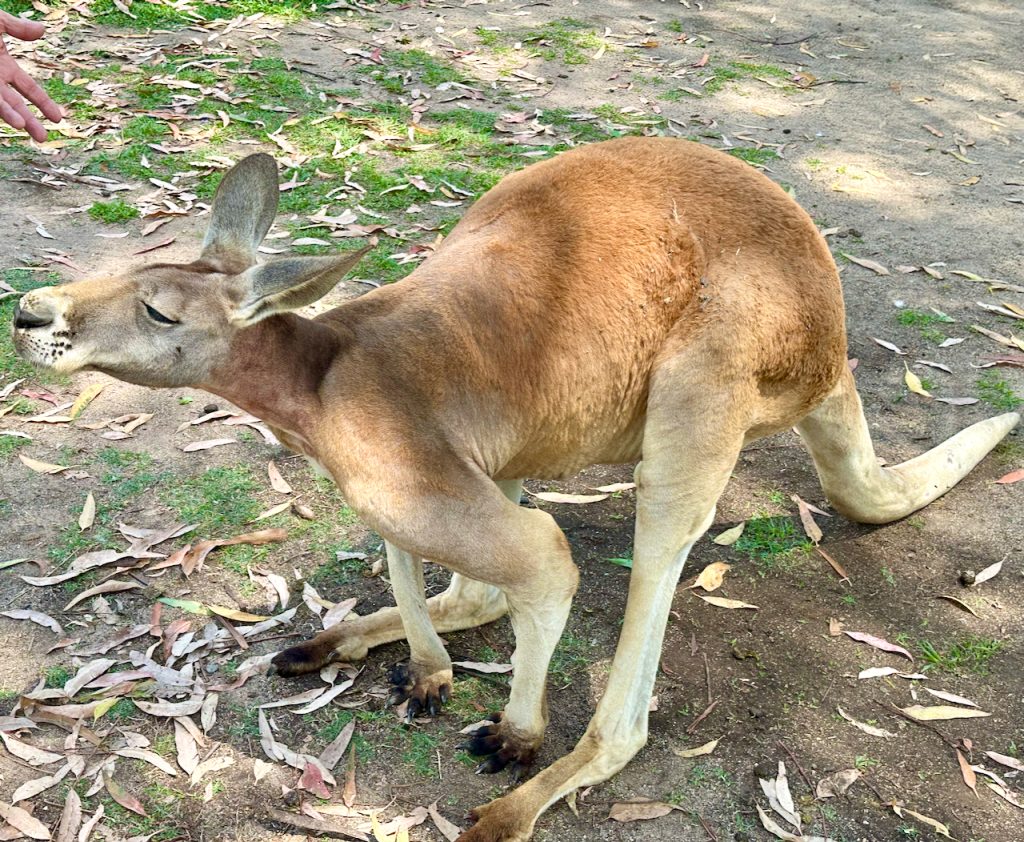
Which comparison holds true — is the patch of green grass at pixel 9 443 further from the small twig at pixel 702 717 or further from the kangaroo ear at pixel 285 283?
the small twig at pixel 702 717

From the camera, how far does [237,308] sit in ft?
8.25

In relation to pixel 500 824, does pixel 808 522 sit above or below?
above

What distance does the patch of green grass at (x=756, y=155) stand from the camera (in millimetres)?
6504

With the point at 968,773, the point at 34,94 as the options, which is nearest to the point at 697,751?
the point at 968,773

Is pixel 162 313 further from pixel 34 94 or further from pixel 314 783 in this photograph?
pixel 34 94

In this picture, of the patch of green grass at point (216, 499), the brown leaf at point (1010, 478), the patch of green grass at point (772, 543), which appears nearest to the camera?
the patch of green grass at point (772, 543)

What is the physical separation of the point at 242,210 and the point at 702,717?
191 cm

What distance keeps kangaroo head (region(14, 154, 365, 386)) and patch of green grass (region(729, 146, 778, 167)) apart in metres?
4.53

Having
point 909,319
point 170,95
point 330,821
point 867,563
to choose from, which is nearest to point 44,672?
point 330,821

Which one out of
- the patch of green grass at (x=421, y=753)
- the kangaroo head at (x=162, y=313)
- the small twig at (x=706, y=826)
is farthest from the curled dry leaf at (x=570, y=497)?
the kangaroo head at (x=162, y=313)

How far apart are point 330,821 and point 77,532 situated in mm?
1555

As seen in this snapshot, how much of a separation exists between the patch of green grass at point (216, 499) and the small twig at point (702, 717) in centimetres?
173

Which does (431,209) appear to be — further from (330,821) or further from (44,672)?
(330,821)

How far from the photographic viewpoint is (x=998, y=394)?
15.0 feet
